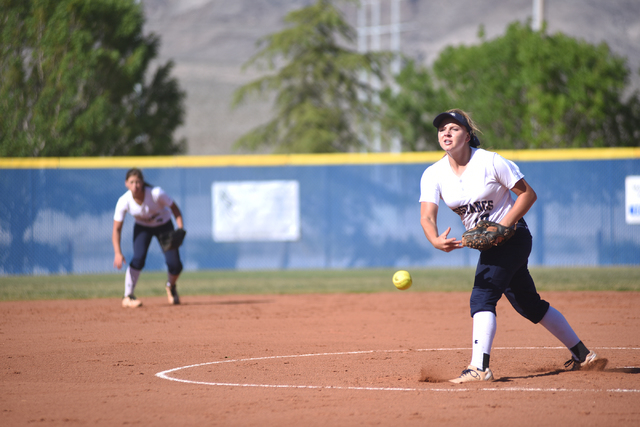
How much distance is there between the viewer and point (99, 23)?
23.4 m

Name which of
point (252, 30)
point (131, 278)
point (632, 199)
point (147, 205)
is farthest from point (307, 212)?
point (252, 30)

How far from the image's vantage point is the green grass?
1232 centimetres

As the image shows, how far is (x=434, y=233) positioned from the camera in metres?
5.02

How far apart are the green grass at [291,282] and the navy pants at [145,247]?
2.13 m

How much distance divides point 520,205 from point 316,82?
92.4ft

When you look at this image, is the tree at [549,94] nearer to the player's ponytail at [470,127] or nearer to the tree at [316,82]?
the tree at [316,82]

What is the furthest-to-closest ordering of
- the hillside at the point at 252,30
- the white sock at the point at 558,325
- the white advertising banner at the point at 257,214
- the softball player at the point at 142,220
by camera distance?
the hillside at the point at 252,30, the white advertising banner at the point at 257,214, the softball player at the point at 142,220, the white sock at the point at 558,325

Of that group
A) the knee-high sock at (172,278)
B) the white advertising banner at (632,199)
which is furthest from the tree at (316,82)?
the knee-high sock at (172,278)

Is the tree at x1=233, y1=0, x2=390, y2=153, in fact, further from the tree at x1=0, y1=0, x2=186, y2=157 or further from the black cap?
the black cap

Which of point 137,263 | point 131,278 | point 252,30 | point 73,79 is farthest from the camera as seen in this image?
point 252,30

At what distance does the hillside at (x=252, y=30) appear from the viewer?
10144 cm

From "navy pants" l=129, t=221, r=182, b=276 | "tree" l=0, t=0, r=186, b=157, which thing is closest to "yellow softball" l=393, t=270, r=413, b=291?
"navy pants" l=129, t=221, r=182, b=276

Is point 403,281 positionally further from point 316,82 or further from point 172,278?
point 316,82

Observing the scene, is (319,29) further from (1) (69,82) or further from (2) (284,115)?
(1) (69,82)
